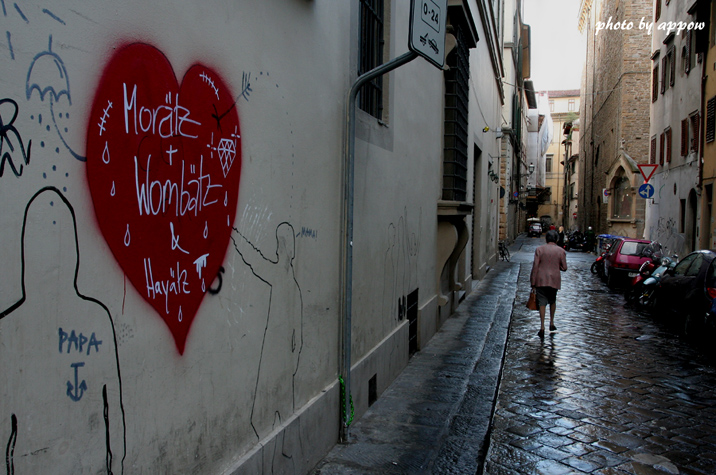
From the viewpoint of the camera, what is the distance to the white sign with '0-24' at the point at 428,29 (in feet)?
14.2

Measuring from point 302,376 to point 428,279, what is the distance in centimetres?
499

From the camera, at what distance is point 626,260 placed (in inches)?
652

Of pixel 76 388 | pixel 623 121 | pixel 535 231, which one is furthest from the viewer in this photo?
pixel 535 231

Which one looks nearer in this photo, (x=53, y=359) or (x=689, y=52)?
(x=53, y=359)

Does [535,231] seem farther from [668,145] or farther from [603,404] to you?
[603,404]

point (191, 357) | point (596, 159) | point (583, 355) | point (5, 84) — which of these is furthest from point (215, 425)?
point (596, 159)

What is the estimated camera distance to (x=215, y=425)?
9.73 feet

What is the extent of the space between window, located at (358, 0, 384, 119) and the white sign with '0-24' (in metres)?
0.83

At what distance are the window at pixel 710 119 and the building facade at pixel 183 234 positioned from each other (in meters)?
14.7

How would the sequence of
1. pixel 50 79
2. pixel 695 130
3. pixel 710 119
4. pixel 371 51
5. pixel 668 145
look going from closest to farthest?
pixel 50 79, pixel 371 51, pixel 710 119, pixel 695 130, pixel 668 145

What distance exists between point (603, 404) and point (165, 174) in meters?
5.37

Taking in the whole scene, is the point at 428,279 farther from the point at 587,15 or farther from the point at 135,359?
the point at 587,15

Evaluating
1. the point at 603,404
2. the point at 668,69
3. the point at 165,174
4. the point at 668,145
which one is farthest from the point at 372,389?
the point at 668,69

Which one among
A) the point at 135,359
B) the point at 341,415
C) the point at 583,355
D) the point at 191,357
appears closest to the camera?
the point at 135,359
